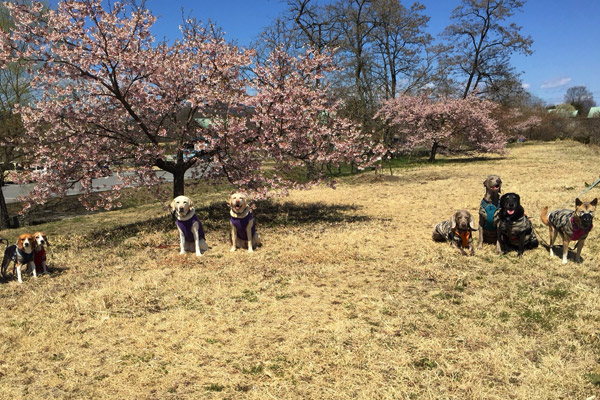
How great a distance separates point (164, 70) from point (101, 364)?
7.53 metres

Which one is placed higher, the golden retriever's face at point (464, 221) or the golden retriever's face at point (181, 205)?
the golden retriever's face at point (181, 205)

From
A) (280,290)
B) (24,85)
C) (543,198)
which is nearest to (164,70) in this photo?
(280,290)

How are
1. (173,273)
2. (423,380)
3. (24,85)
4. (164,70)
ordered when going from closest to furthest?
(423,380)
(173,273)
(164,70)
(24,85)

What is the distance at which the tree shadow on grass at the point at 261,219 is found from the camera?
10234 mm

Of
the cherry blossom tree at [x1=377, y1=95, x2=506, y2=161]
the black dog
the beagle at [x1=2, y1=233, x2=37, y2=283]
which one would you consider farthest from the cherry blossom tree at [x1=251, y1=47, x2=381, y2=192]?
the cherry blossom tree at [x1=377, y1=95, x2=506, y2=161]

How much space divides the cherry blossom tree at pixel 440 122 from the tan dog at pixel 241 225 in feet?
76.1

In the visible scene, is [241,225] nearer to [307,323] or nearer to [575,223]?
[307,323]

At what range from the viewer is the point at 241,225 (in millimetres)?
7734

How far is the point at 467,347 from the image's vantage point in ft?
13.3

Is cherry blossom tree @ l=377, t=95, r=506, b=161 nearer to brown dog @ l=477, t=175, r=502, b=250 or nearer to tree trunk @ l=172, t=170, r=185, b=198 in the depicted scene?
tree trunk @ l=172, t=170, r=185, b=198

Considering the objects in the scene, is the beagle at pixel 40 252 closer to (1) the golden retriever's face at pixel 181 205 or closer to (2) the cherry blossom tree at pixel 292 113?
(1) the golden retriever's face at pixel 181 205

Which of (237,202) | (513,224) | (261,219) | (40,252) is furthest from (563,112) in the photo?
(40,252)

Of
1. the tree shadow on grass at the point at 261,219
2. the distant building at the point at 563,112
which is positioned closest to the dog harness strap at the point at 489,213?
the tree shadow on grass at the point at 261,219

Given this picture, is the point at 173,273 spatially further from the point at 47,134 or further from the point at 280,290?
the point at 47,134
